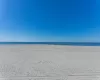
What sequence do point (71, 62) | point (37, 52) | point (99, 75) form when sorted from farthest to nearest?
point (37, 52), point (71, 62), point (99, 75)

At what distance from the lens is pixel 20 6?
150cm

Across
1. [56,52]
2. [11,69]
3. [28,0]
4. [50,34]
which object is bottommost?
[11,69]

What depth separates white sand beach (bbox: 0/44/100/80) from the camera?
112 cm

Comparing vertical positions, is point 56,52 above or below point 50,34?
below

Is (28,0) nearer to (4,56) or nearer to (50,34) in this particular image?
(50,34)

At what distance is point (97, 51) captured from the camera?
4.71 ft

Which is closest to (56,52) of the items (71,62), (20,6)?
(71,62)

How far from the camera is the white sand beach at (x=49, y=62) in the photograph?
1116 millimetres

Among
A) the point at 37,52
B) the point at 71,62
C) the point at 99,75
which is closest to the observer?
the point at 99,75

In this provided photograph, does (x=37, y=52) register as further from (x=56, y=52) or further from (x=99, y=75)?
(x=99, y=75)

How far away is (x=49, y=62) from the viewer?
1.30m

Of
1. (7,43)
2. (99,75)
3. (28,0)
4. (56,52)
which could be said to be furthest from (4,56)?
(99,75)

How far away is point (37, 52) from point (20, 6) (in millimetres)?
561

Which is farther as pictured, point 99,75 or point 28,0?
point 28,0
